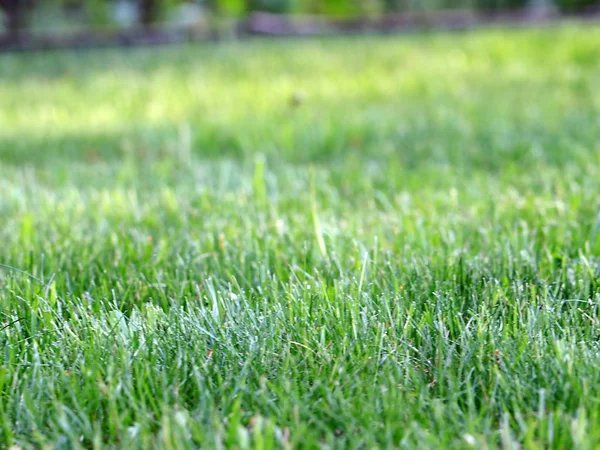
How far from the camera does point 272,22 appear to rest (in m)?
11.5

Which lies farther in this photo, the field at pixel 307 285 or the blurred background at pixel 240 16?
the blurred background at pixel 240 16

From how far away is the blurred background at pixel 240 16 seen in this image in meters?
10.5

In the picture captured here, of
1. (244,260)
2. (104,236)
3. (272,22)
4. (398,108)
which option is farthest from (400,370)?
(272,22)

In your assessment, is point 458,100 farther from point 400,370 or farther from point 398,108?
point 400,370

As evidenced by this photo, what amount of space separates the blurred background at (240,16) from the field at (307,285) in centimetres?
676

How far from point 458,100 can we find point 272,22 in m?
7.40

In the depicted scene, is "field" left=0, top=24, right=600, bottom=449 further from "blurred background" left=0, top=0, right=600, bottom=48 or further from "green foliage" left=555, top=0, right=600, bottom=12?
"green foliage" left=555, top=0, right=600, bottom=12

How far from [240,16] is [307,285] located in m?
18.3

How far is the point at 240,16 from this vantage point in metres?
18.5

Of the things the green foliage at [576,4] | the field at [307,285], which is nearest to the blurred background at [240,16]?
the green foliage at [576,4]

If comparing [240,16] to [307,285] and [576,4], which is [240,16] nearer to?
[576,4]

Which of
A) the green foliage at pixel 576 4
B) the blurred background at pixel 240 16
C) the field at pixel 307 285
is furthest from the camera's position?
the green foliage at pixel 576 4

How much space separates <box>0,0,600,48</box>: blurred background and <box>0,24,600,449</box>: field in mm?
6757

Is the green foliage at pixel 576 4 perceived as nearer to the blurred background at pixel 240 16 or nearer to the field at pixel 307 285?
the blurred background at pixel 240 16
